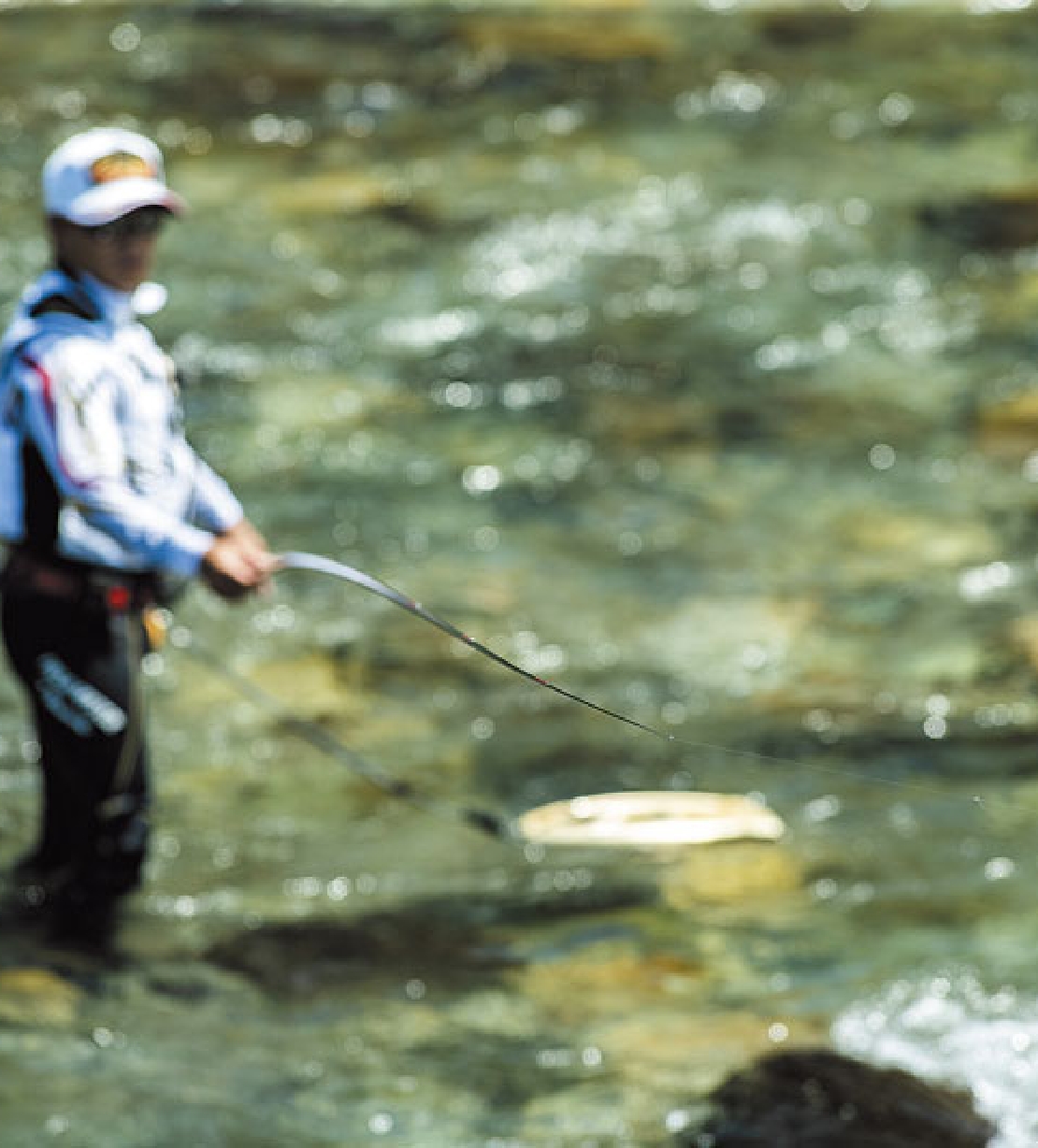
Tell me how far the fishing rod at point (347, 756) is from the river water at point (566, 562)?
0.11 feet

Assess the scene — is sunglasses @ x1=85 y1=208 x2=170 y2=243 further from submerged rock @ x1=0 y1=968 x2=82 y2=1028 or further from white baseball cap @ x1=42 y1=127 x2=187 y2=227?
submerged rock @ x1=0 y1=968 x2=82 y2=1028

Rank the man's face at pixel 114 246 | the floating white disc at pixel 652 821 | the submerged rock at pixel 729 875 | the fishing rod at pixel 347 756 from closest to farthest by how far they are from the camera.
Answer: the man's face at pixel 114 246 < the submerged rock at pixel 729 875 < the floating white disc at pixel 652 821 < the fishing rod at pixel 347 756

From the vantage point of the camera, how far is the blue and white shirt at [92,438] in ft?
17.4

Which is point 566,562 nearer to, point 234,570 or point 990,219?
point 234,570

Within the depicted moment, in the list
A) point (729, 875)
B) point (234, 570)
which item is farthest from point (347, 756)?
point (234, 570)

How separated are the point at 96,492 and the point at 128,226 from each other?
0.65 meters

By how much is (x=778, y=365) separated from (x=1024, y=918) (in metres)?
5.32

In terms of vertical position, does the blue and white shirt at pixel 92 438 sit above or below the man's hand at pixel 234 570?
above

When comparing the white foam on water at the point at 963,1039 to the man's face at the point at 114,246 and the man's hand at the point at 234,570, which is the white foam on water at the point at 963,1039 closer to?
the man's hand at the point at 234,570

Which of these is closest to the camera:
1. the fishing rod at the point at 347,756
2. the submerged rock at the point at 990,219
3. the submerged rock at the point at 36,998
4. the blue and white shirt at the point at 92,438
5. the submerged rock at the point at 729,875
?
the blue and white shirt at the point at 92,438

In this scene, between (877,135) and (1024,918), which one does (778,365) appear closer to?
(877,135)

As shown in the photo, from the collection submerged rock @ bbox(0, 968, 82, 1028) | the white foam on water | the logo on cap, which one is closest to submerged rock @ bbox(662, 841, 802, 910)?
the white foam on water

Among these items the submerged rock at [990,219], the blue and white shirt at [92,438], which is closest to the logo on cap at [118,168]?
the blue and white shirt at [92,438]

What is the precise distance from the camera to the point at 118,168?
17.6 feet
